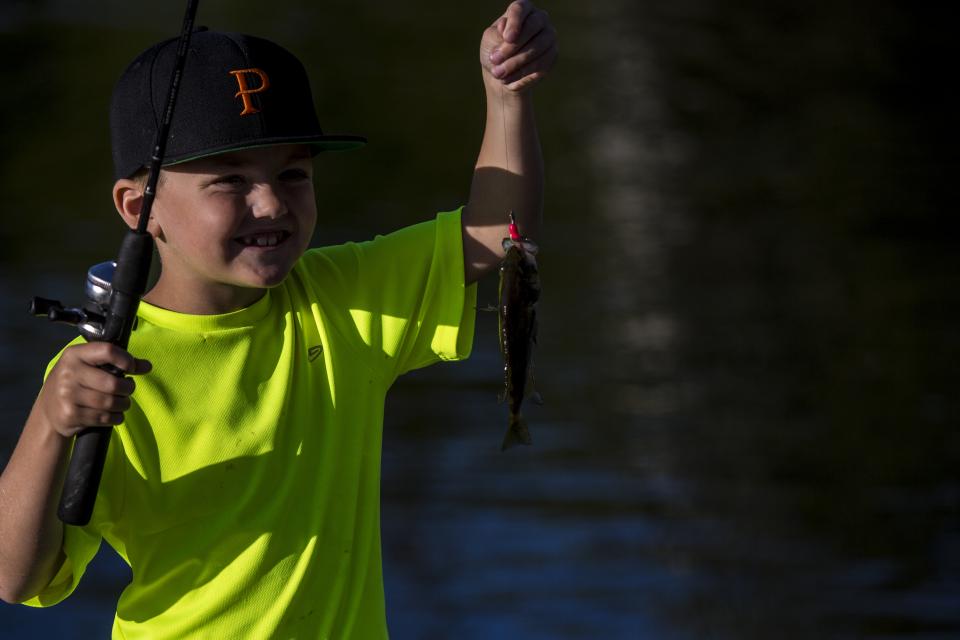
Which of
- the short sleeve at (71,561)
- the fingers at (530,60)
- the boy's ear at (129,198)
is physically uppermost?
the fingers at (530,60)

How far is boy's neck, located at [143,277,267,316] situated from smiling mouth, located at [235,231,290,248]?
0.11 metres

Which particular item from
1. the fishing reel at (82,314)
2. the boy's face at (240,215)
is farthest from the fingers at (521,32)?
the fishing reel at (82,314)

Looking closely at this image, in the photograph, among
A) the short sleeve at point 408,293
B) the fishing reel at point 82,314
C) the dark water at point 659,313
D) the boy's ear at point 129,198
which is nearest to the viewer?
the fishing reel at point 82,314

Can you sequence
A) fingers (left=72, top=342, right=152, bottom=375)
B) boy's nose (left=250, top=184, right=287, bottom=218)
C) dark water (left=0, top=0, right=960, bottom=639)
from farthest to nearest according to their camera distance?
1. dark water (left=0, top=0, right=960, bottom=639)
2. boy's nose (left=250, top=184, right=287, bottom=218)
3. fingers (left=72, top=342, right=152, bottom=375)

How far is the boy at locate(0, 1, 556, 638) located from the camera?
286cm

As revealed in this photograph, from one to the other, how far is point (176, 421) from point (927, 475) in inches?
204

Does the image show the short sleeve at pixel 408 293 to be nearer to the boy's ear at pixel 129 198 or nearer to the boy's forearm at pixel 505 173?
the boy's forearm at pixel 505 173

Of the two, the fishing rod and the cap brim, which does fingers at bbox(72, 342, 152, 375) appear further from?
the cap brim

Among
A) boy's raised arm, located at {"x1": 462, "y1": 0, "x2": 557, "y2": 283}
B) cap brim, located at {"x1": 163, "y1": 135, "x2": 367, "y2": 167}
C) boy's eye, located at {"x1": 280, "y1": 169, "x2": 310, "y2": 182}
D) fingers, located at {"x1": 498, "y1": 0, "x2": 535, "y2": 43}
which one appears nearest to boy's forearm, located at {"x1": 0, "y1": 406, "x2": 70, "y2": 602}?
cap brim, located at {"x1": 163, "y1": 135, "x2": 367, "y2": 167}

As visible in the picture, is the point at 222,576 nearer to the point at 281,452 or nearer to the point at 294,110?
the point at 281,452

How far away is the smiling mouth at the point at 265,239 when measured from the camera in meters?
2.90

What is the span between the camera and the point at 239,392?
2.93m

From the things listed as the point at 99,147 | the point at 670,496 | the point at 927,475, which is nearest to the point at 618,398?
the point at 670,496

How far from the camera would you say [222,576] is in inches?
114
